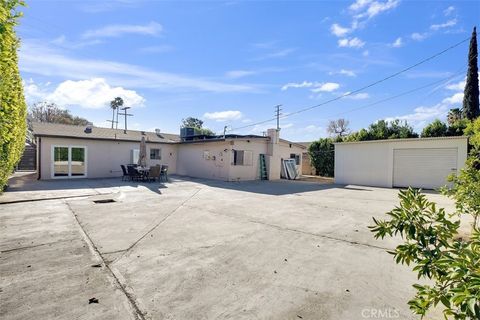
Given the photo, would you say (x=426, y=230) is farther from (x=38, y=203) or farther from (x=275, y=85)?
(x=275, y=85)

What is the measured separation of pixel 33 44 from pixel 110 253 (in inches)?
392

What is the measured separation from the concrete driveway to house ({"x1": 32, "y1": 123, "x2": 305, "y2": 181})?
9447 millimetres

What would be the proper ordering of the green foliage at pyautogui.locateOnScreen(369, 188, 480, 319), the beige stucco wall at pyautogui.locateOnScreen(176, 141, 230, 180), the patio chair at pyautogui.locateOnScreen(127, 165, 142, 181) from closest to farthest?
the green foliage at pyautogui.locateOnScreen(369, 188, 480, 319) < the patio chair at pyautogui.locateOnScreen(127, 165, 142, 181) < the beige stucco wall at pyautogui.locateOnScreen(176, 141, 230, 180)

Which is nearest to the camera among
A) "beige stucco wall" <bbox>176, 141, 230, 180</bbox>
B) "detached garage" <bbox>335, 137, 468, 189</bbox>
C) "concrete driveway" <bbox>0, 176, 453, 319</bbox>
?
"concrete driveway" <bbox>0, 176, 453, 319</bbox>

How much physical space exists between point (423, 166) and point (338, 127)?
104 feet

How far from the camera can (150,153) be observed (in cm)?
1983

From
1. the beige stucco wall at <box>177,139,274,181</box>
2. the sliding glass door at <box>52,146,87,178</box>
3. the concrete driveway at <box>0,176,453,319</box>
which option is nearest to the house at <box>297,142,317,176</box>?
the beige stucco wall at <box>177,139,274,181</box>

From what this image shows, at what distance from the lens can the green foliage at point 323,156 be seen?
22502 mm

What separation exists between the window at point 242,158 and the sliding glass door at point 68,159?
9.75m

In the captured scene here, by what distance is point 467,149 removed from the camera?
13.9m

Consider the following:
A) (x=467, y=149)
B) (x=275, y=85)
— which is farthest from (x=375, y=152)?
(x=275, y=85)

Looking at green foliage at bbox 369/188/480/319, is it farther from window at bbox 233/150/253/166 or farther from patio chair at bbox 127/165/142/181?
window at bbox 233/150/253/166

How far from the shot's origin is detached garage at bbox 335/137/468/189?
1410cm

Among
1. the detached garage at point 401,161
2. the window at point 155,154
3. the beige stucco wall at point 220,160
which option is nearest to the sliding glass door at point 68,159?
the window at point 155,154
